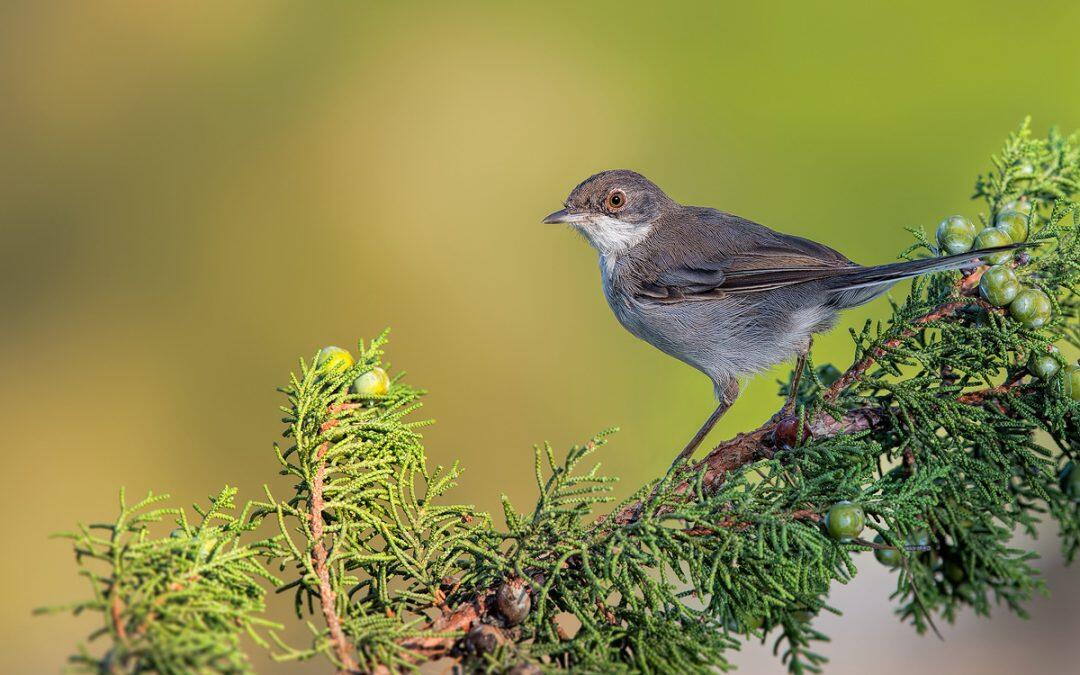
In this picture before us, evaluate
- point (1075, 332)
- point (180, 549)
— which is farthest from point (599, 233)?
point (180, 549)

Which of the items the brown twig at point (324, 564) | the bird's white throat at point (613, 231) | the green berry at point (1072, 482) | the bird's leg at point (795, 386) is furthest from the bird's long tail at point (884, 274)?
Answer: the brown twig at point (324, 564)

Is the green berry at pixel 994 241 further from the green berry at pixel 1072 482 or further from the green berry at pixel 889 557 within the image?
the green berry at pixel 889 557

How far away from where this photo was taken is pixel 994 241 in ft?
7.11

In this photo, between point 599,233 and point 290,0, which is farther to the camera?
point 290,0

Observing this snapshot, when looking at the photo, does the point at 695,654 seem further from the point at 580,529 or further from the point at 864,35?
the point at 864,35

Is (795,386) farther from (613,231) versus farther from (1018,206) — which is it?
(613,231)

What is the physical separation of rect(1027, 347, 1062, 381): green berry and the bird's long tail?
0.26 meters

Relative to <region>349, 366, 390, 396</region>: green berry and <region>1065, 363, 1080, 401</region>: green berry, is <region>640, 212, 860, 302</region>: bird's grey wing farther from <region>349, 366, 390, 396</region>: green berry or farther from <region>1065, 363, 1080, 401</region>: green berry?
<region>349, 366, 390, 396</region>: green berry

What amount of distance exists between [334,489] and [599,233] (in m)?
2.34

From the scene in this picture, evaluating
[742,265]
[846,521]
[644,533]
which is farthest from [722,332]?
[644,533]

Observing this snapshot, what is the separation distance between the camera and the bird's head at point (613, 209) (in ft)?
12.5

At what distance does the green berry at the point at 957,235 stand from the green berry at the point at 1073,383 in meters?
0.41

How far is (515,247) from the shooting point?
5227mm

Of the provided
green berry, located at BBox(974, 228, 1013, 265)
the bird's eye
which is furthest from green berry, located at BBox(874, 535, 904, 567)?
the bird's eye
